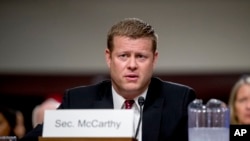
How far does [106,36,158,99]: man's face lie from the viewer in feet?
7.94

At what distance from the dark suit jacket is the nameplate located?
0.31 meters

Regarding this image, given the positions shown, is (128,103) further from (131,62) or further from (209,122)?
(209,122)

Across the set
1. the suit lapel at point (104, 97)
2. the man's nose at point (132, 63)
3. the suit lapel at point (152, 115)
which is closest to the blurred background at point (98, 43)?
the suit lapel at point (104, 97)

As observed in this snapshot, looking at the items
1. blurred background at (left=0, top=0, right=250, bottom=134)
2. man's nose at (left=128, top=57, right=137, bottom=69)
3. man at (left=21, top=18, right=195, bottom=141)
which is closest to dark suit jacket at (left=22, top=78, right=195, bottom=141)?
man at (left=21, top=18, right=195, bottom=141)

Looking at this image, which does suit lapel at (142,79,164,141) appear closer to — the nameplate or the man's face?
the man's face

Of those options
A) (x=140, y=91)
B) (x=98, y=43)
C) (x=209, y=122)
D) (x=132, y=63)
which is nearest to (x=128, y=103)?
(x=140, y=91)

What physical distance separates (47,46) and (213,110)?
412 centimetres

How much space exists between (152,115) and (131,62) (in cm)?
24

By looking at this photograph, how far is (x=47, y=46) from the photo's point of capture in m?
6.21

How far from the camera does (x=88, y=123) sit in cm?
207

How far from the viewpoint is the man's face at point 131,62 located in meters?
2.42

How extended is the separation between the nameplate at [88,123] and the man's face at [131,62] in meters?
0.38

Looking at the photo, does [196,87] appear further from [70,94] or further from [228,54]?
[70,94]

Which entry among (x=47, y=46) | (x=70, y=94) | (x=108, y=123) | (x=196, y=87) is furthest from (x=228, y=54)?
(x=108, y=123)
